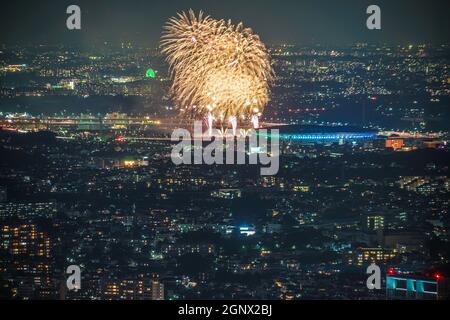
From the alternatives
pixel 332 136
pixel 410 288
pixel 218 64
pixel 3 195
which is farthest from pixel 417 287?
pixel 332 136

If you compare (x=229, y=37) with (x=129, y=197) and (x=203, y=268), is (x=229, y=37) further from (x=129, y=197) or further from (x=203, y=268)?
(x=129, y=197)

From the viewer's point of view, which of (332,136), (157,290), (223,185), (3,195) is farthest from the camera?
(332,136)

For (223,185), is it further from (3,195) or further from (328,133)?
(328,133)

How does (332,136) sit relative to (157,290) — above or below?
above

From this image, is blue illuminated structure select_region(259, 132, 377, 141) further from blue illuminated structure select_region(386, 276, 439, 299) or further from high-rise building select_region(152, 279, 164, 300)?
blue illuminated structure select_region(386, 276, 439, 299)

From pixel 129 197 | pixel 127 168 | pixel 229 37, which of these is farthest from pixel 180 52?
pixel 127 168

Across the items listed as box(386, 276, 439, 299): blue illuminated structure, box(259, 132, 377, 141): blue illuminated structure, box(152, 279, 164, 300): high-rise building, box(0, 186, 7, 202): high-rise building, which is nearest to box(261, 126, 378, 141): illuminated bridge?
box(259, 132, 377, 141): blue illuminated structure

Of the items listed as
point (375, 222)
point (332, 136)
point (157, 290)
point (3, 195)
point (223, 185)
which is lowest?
point (157, 290)

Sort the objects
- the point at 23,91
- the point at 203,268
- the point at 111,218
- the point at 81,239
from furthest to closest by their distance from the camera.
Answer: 1. the point at 23,91
2. the point at 111,218
3. the point at 81,239
4. the point at 203,268

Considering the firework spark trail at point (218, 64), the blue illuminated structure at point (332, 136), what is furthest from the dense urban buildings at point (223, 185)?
the firework spark trail at point (218, 64)
